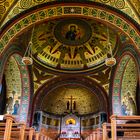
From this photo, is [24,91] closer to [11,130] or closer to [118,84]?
[118,84]

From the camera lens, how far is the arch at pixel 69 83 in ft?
49.4

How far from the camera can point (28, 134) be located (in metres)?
8.06

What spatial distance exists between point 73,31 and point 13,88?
16.6ft

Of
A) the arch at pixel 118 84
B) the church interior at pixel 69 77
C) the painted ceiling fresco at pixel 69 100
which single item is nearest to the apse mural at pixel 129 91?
the church interior at pixel 69 77

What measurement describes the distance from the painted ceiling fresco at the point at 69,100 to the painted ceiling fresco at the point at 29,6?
7438 millimetres

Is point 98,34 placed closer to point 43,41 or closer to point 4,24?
point 43,41

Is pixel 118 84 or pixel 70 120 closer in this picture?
pixel 118 84

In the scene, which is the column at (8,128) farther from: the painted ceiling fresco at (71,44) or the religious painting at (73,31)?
the religious painting at (73,31)

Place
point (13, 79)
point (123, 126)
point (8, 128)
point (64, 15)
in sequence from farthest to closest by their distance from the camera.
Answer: point (13, 79) < point (64, 15) < point (123, 126) < point (8, 128)

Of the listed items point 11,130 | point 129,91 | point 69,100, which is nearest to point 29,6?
point 11,130

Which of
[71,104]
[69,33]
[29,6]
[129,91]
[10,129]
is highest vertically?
[69,33]

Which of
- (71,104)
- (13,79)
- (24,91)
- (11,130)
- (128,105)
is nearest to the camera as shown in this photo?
(11,130)

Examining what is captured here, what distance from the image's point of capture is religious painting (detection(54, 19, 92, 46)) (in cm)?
1385

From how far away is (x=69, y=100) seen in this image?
17125 millimetres
